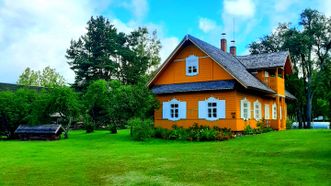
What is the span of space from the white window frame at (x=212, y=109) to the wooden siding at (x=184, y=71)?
5.82 ft

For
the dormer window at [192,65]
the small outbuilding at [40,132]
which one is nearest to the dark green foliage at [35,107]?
the small outbuilding at [40,132]

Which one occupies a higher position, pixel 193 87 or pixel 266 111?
pixel 193 87

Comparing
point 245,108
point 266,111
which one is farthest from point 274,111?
point 245,108

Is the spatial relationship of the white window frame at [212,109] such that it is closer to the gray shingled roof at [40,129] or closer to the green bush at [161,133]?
the green bush at [161,133]

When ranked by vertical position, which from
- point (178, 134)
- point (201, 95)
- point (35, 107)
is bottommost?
point (178, 134)

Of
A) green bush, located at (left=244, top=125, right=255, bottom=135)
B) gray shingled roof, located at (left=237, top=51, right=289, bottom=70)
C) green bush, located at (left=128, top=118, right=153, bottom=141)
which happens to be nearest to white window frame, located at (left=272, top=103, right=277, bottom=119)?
gray shingled roof, located at (left=237, top=51, right=289, bottom=70)

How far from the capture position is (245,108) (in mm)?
25656

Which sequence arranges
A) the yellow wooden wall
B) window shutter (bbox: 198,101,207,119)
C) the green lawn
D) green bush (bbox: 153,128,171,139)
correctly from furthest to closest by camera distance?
1. window shutter (bbox: 198,101,207,119)
2. the yellow wooden wall
3. green bush (bbox: 153,128,171,139)
4. the green lawn

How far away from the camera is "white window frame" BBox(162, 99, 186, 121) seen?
26.3 metres

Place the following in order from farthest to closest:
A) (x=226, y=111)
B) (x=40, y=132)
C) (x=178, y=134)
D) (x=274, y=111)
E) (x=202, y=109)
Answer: (x=274, y=111) < (x=40, y=132) < (x=202, y=109) < (x=226, y=111) < (x=178, y=134)

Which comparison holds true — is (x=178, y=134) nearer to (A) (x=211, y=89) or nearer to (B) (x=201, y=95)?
(B) (x=201, y=95)

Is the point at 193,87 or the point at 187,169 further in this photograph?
the point at 193,87

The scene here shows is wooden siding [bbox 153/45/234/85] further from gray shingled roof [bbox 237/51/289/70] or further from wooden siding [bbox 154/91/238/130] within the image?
gray shingled roof [bbox 237/51/289/70]

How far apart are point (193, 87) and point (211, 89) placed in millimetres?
1787
